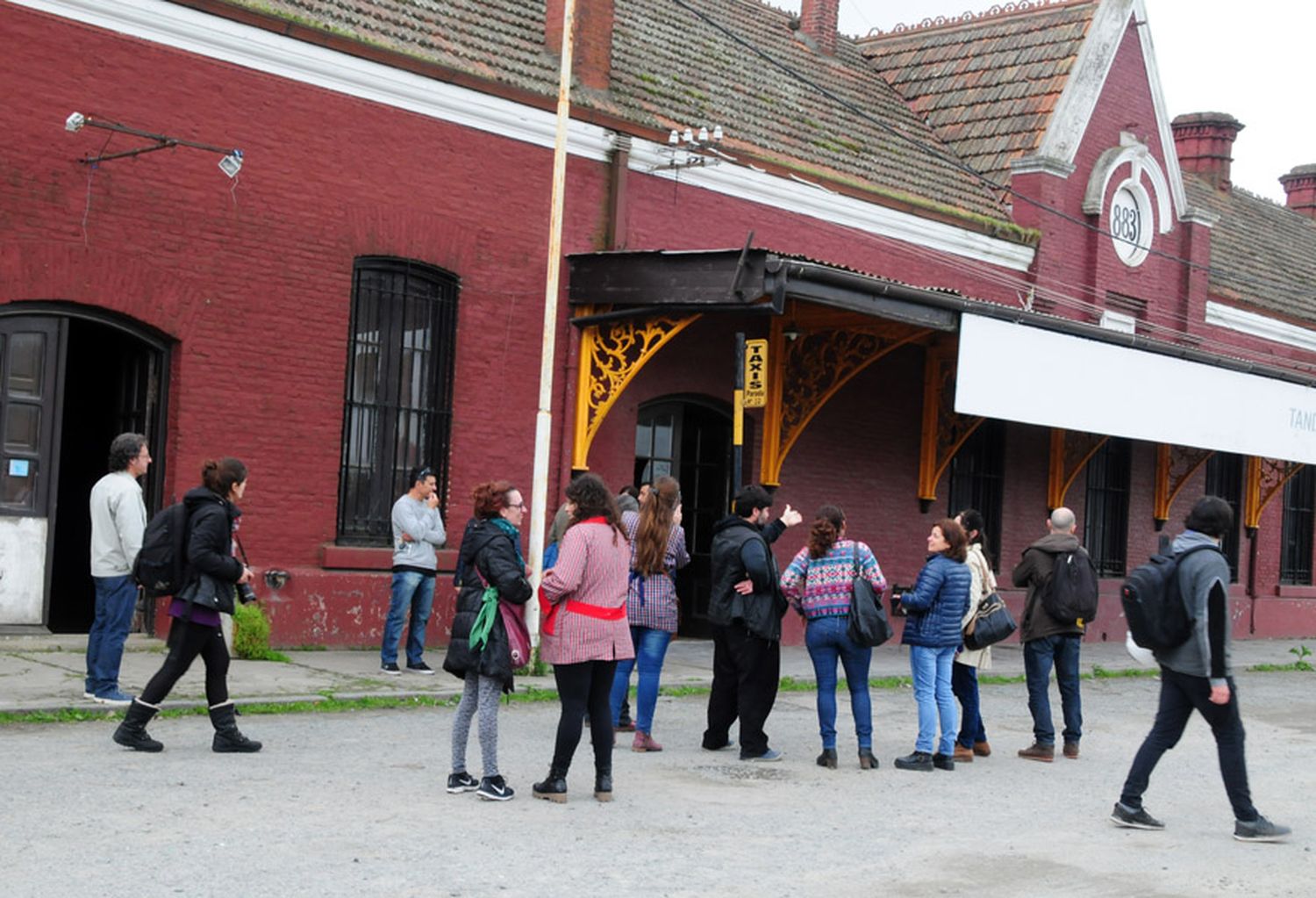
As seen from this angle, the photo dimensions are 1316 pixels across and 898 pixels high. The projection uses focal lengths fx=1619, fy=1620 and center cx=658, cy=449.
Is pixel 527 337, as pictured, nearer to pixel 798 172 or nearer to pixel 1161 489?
pixel 798 172

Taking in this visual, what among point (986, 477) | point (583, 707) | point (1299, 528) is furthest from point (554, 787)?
point (1299, 528)

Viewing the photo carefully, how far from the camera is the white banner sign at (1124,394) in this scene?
16.4 metres

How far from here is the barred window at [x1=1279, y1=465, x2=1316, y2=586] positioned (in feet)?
91.5

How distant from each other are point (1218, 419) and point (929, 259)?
412 centimetres

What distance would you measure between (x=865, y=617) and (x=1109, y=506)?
49.4ft

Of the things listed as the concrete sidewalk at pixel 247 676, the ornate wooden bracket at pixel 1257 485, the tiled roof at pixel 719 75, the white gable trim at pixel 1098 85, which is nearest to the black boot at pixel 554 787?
the concrete sidewalk at pixel 247 676

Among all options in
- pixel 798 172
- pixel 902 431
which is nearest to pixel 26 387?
pixel 798 172

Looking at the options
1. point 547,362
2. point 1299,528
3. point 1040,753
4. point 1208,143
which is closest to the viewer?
point 1040,753

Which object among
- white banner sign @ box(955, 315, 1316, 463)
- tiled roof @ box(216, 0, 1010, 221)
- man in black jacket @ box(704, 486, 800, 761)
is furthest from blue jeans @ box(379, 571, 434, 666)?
white banner sign @ box(955, 315, 1316, 463)

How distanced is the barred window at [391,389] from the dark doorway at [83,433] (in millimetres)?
1876

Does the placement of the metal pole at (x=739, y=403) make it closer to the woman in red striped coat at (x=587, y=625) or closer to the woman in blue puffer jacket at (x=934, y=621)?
the woman in blue puffer jacket at (x=934, y=621)

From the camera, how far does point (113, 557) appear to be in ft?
33.7

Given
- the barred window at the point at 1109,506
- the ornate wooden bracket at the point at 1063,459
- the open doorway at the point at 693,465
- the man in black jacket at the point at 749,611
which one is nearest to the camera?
the man in black jacket at the point at 749,611

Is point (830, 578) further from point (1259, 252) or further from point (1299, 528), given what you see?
point (1259, 252)
